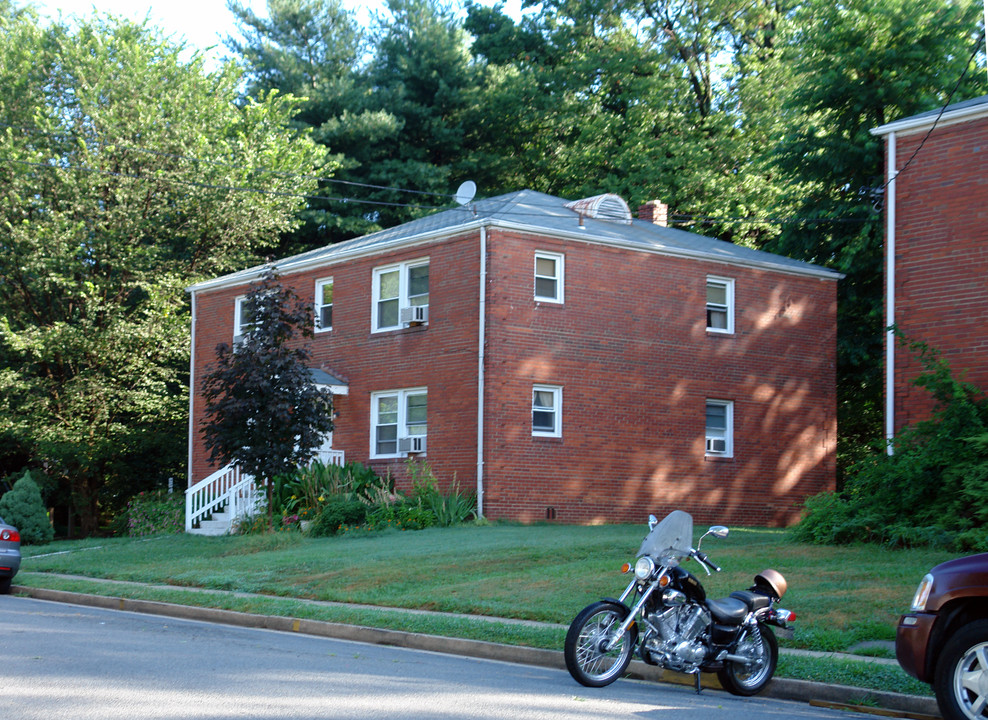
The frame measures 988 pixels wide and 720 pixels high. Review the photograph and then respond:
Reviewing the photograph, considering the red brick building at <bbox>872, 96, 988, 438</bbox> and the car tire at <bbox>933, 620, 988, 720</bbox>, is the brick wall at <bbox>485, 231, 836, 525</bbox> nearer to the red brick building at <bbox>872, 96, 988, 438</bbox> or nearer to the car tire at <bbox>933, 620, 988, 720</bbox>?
the red brick building at <bbox>872, 96, 988, 438</bbox>

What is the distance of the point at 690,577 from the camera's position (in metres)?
9.96

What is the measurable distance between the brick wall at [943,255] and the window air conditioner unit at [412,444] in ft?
36.4

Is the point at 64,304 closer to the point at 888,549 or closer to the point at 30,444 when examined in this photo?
the point at 30,444

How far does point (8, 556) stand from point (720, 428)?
17.0 m

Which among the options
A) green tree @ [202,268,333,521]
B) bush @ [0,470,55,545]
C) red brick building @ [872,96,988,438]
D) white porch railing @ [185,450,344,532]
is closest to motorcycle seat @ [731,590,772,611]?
red brick building @ [872,96,988,438]

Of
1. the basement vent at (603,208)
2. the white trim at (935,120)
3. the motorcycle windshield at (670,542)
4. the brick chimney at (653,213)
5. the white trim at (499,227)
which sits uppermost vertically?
the brick chimney at (653,213)

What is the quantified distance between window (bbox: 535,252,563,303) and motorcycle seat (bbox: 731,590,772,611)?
16280mm

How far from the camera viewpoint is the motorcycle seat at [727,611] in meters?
9.87

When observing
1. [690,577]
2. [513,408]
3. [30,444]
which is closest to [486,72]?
[30,444]

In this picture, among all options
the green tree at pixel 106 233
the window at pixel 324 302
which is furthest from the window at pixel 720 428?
the green tree at pixel 106 233

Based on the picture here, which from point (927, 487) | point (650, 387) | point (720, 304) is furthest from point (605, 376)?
point (927, 487)

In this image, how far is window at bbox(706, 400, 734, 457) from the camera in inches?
1134

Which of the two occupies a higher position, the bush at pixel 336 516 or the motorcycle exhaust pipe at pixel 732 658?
the bush at pixel 336 516

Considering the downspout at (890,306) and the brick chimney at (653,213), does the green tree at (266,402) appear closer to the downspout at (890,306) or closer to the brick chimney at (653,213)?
the downspout at (890,306)
